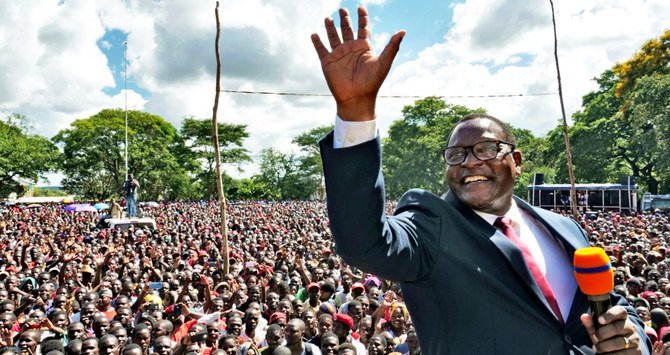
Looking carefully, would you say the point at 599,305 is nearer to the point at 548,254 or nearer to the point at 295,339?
the point at 548,254

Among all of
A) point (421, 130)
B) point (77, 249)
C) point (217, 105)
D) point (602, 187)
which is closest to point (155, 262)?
point (77, 249)

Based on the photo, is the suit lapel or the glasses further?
Result: the glasses

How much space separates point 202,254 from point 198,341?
21.9 feet

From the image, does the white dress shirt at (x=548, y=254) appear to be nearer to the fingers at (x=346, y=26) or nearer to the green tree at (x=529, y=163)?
the fingers at (x=346, y=26)

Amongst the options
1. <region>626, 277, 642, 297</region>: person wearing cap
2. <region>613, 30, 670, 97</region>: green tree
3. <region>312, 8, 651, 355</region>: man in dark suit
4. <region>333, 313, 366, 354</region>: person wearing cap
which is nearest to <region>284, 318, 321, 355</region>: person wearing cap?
<region>333, 313, 366, 354</region>: person wearing cap

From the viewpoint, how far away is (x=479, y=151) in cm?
160

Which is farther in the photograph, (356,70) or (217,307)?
(217,307)

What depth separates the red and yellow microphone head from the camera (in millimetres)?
1303

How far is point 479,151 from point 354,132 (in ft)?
1.96

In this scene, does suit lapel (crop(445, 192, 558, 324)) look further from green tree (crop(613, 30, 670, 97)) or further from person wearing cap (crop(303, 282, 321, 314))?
green tree (crop(613, 30, 670, 97))

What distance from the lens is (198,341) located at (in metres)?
5.11

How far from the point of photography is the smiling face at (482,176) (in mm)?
1566

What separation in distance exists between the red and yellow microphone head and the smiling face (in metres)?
0.33

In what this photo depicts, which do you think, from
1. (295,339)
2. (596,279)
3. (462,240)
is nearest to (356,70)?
(462,240)
